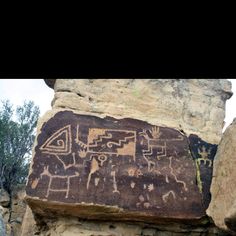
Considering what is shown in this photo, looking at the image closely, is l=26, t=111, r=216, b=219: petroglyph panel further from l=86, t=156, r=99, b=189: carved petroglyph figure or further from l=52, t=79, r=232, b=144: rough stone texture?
l=52, t=79, r=232, b=144: rough stone texture

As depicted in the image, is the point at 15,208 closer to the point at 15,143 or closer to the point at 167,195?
the point at 15,143

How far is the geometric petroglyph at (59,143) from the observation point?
446cm

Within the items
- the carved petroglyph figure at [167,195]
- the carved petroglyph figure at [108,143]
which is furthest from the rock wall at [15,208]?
the carved petroglyph figure at [167,195]

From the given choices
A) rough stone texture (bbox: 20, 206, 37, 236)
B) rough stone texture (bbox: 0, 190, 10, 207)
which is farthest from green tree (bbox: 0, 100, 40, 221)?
rough stone texture (bbox: 20, 206, 37, 236)

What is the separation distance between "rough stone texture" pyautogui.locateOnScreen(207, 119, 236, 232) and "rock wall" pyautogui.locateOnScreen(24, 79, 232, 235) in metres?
0.36

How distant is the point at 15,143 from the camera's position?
11.7m

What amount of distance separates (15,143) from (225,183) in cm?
887

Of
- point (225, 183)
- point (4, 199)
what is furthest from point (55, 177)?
point (4, 199)

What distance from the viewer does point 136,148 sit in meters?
4.57

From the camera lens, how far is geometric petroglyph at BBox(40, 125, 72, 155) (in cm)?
446
